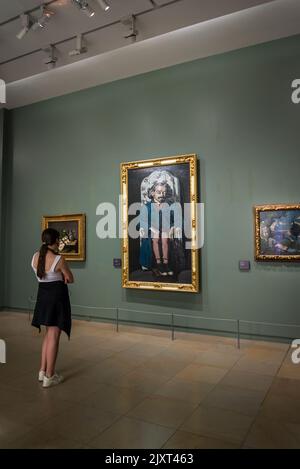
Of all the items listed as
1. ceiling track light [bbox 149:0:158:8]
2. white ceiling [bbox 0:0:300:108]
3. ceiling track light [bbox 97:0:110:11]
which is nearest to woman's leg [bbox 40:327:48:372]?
ceiling track light [bbox 97:0:110:11]

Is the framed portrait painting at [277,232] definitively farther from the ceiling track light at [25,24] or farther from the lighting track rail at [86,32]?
the ceiling track light at [25,24]

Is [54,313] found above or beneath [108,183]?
beneath

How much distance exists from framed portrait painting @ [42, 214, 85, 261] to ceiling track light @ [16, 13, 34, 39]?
12.7ft

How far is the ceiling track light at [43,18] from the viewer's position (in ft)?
17.8

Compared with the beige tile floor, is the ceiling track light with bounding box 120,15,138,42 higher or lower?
higher

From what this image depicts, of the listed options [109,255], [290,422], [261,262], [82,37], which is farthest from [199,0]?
[290,422]

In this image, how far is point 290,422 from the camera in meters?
3.42

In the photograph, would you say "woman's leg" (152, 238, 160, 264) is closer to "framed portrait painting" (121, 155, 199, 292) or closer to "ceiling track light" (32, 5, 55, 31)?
"framed portrait painting" (121, 155, 199, 292)

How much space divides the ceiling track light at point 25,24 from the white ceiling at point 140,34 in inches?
4.5

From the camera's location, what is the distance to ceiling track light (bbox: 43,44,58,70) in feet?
21.6

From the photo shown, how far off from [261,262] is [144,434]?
13.2 feet

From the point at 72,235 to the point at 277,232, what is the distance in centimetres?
476

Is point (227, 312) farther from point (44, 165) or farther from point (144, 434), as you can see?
point (44, 165)
